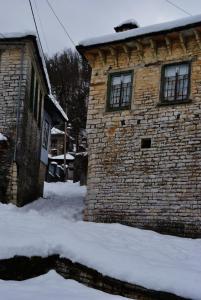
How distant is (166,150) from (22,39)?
657cm

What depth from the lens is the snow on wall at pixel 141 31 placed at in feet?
43.5

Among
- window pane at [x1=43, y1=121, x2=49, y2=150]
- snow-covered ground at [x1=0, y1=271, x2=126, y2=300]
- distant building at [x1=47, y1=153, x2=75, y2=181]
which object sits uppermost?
window pane at [x1=43, y1=121, x2=49, y2=150]

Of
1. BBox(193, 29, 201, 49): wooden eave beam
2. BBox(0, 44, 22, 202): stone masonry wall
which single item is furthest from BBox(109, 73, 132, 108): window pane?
BBox(0, 44, 22, 202): stone masonry wall

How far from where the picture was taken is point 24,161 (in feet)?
57.0

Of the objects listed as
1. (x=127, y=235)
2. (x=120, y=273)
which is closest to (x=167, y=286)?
(x=120, y=273)

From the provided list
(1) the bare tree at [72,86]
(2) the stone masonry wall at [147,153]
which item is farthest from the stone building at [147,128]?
(1) the bare tree at [72,86]

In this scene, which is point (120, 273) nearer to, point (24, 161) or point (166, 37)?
point (166, 37)

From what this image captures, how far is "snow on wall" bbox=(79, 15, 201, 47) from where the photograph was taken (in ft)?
43.5

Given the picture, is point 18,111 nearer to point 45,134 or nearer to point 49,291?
point 45,134

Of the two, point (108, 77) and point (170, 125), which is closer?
point (170, 125)

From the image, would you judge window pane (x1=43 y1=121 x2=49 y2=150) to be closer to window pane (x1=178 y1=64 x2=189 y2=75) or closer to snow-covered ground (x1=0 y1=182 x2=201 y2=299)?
window pane (x1=178 y1=64 x2=189 y2=75)

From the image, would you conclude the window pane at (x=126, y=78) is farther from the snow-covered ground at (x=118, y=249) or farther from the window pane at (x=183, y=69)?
the snow-covered ground at (x=118, y=249)

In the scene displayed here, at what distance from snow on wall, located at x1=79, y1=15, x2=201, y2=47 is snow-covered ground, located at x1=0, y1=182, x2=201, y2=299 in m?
5.62

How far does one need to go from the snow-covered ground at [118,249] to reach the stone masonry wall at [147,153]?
0.83 meters
